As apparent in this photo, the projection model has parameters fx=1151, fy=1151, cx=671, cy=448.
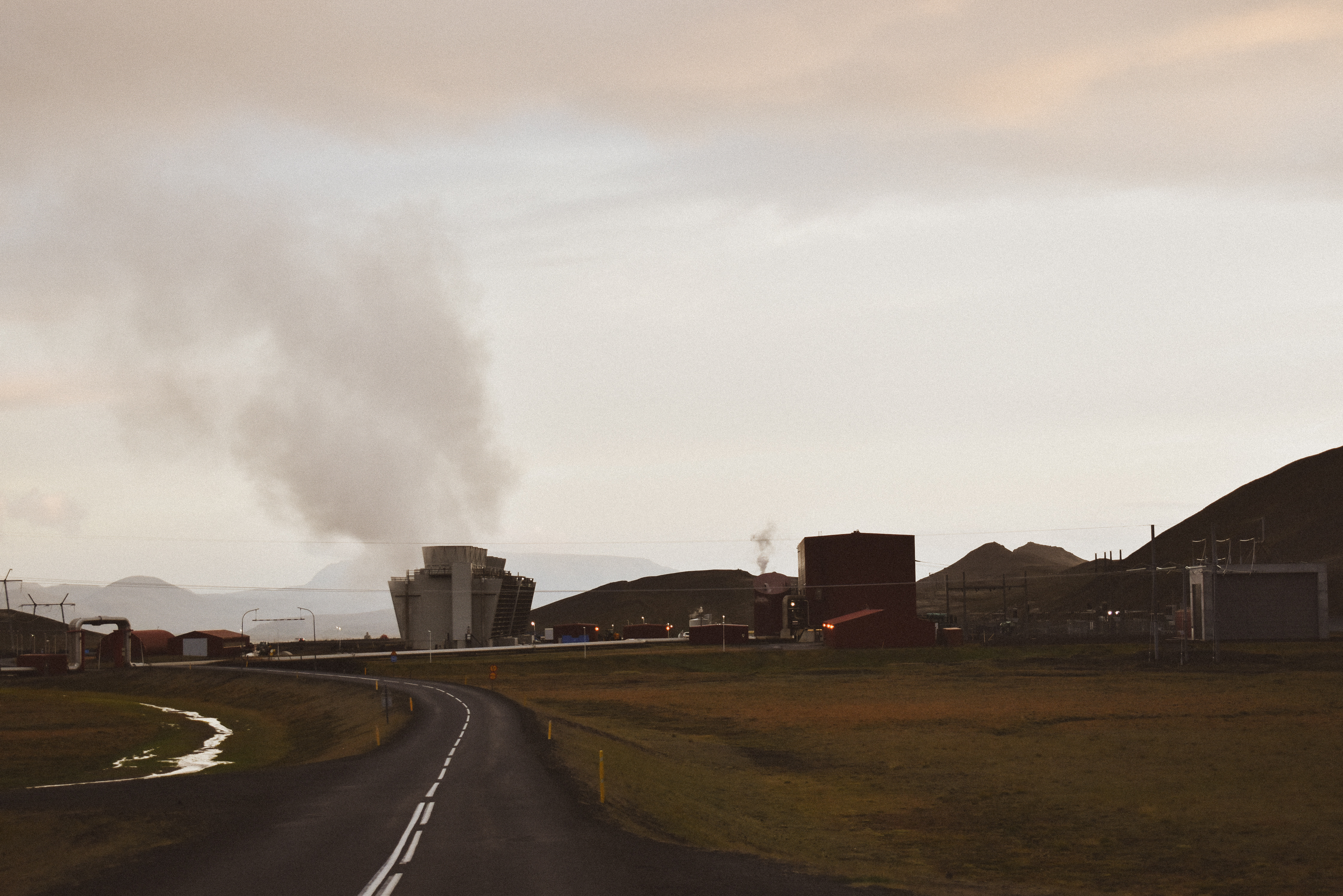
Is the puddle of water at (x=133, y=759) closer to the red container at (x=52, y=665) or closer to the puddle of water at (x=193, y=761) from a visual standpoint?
the puddle of water at (x=193, y=761)

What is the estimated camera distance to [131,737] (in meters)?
67.2

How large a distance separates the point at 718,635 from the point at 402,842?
113486 millimetres

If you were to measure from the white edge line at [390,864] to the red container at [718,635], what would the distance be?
109406 mm

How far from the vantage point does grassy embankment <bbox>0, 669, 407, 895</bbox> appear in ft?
81.9

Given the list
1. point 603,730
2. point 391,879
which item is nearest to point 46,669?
point 603,730

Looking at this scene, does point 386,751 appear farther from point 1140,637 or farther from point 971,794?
point 1140,637

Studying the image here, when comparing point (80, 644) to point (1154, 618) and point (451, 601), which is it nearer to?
point (451, 601)

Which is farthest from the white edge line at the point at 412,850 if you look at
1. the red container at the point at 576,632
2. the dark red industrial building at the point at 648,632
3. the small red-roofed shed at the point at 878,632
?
the red container at the point at 576,632

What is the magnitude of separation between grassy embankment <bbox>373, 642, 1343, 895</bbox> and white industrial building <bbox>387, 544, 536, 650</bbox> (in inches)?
2885

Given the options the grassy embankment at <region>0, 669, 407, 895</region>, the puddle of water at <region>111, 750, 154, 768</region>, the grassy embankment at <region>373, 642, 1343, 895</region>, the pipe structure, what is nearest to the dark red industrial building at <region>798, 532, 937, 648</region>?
the grassy embankment at <region>373, 642, 1343, 895</region>

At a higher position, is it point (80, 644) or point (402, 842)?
point (402, 842)

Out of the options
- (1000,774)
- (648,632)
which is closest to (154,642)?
(648,632)

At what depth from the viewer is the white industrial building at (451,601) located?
153m

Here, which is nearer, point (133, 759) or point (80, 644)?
point (133, 759)
